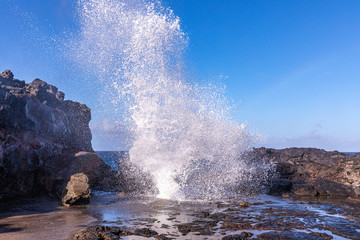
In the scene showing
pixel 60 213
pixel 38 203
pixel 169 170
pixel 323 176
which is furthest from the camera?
pixel 323 176

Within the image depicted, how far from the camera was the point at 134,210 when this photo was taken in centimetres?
1177

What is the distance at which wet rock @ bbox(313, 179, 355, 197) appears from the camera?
57.0 ft

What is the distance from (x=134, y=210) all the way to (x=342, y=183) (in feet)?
55.1

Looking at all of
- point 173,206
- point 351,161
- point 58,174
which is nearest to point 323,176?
point 351,161

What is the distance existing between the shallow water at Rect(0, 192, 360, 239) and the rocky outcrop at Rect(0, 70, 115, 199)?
1616 mm

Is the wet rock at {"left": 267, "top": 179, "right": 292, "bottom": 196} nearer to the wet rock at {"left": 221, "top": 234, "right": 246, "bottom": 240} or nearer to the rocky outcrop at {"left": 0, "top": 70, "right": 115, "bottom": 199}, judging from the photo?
the wet rock at {"left": 221, "top": 234, "right": 246, "bottom": 240}

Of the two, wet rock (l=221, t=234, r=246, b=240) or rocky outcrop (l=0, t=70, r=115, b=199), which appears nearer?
wet rock (l=221, t=234, r=246, b=240)

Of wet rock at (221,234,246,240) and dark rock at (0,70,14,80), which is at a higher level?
dark rock at (0,70,14,80)

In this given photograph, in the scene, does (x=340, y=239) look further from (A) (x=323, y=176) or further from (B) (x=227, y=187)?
(A) (x=323, y=176)

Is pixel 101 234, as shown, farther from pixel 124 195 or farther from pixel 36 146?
pixel 36 146

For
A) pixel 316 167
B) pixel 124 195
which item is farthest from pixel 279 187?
pixel 124 195

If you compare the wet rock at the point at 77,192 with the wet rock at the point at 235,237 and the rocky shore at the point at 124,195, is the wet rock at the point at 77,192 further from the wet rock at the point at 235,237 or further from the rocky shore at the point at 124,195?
the wet rock at the point at 235,237

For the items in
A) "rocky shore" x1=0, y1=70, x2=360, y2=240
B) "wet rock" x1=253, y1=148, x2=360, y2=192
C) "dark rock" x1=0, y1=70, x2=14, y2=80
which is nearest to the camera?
"rocky shore" x1=0, y1=70, x2=360, y2=240

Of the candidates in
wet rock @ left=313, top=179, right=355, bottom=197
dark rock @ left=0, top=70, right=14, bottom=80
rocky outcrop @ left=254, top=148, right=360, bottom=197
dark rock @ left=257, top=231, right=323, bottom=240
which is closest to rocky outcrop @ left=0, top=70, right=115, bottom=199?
dark rock @ left=0, top=70, right=14, bottom=80
